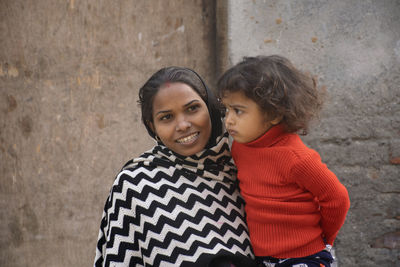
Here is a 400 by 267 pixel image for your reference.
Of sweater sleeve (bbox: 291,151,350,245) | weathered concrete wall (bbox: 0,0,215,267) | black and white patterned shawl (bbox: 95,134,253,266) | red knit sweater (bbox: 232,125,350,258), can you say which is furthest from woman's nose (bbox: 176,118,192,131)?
weathered concrete wall (bbox: 0,0,215,267)

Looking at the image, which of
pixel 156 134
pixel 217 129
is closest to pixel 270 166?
pixel 217 129

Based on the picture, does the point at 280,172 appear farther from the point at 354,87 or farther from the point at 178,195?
the point at 354,87

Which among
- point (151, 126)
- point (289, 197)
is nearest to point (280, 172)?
point (289, 197)

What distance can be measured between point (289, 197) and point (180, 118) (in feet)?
1.99

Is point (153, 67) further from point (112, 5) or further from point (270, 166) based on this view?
point (270, 166)

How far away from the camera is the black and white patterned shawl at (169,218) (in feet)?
4.75

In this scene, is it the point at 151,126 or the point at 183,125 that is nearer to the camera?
the point at 183,125

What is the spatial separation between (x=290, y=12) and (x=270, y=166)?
1632 millimetres

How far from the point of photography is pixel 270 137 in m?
1.53

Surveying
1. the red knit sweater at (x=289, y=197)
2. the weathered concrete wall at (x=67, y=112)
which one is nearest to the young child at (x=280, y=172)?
the red knit sweater at (x=289, y=197)

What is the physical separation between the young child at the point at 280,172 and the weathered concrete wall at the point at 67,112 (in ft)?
4.51

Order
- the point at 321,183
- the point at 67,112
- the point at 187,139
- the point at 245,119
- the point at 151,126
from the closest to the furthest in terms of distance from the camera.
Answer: the point at 321,183 < the point at 245,119 < the point at 187,139 < the point at 151,126 < the point at 67,112

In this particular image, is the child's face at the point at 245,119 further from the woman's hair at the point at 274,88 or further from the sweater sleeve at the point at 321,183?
the sweater sleeve at the point at 321,183

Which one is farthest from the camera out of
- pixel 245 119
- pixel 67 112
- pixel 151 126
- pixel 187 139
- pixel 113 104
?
pixel 113 104
